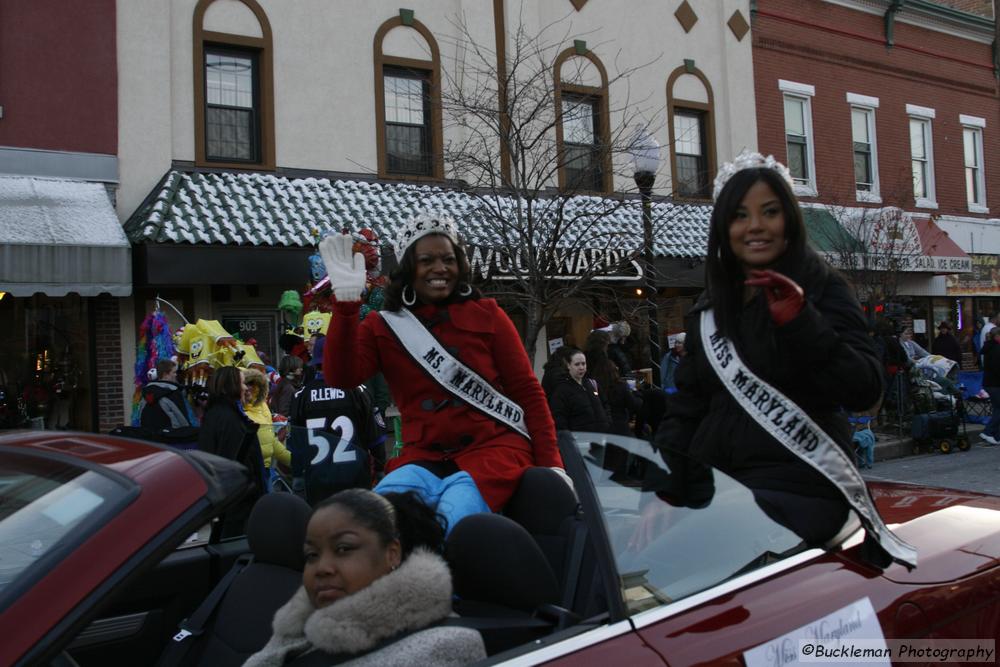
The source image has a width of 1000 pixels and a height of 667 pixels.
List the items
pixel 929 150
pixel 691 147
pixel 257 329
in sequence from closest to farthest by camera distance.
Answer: pixel 257 329 → pixel 691 147 → pixel 929 150

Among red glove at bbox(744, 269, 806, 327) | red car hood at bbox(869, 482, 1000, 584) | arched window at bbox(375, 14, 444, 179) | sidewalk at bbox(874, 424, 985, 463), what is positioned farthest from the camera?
arched window at bbox(375, 14, 444, 179)

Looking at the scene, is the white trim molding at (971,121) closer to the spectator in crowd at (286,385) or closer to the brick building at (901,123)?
the brick building at (901,123)

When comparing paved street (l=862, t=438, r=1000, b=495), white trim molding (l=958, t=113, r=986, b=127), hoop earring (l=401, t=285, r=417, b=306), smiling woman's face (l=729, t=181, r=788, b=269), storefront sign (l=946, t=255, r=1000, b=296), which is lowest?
paved street (l=862, t=438, r=1000, b=495)

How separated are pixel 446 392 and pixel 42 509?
5.37ft

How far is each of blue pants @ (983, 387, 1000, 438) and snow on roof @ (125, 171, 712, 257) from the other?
224 inches

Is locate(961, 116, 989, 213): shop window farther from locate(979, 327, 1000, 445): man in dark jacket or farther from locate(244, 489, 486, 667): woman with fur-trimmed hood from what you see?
locate(244, 489, 486, 667): woman with fur-trimmed hood

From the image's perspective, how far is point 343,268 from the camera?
128 inches

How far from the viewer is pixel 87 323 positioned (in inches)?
412

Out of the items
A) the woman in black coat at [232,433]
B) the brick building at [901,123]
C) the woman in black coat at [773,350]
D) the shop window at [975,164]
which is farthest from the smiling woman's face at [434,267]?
the shop window at [975,164]

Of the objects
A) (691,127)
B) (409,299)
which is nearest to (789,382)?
(409,299)

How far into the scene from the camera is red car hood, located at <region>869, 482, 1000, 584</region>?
239 centimetres

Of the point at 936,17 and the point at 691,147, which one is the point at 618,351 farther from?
the point at 936,17

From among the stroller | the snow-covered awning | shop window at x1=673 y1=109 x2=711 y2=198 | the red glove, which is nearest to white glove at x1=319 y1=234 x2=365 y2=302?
the red glove

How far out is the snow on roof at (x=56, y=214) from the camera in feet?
30.6
